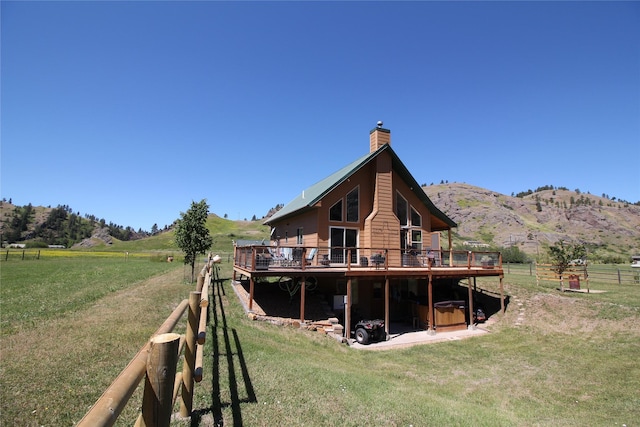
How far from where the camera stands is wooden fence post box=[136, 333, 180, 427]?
1.84 m

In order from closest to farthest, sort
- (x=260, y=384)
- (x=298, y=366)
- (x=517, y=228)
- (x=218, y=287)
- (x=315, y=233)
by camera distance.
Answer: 1. (x=260, y=384)
2. (x=298, y=366)
3. (x=315, y=233)
4. (x=218, y=287)
5. (x=517, y=228)

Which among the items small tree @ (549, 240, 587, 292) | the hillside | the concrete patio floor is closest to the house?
the concrete patio floor

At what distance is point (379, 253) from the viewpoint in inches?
650

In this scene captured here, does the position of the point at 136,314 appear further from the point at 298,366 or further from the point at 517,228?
the point at 517,228

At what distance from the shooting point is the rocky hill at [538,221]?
89.8 m

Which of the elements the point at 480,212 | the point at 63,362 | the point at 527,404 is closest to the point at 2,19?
the point at 63,362

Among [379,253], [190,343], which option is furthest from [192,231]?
[190,343]

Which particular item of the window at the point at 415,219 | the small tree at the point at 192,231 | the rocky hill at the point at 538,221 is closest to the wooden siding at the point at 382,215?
the window at the point at 415,219

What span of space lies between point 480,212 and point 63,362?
4898 inches

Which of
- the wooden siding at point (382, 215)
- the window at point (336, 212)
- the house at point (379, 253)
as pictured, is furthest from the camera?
the wooden siding at point (382, 215)

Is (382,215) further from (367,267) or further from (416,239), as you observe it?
(367,267)

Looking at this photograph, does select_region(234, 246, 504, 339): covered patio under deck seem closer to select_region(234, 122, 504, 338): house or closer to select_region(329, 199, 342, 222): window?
select_region(234, 122, 504, 338): house

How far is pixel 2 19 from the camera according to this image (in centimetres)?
995

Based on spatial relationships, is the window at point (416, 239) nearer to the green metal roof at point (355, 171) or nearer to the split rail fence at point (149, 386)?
the green metal roof at point (355, 171)
